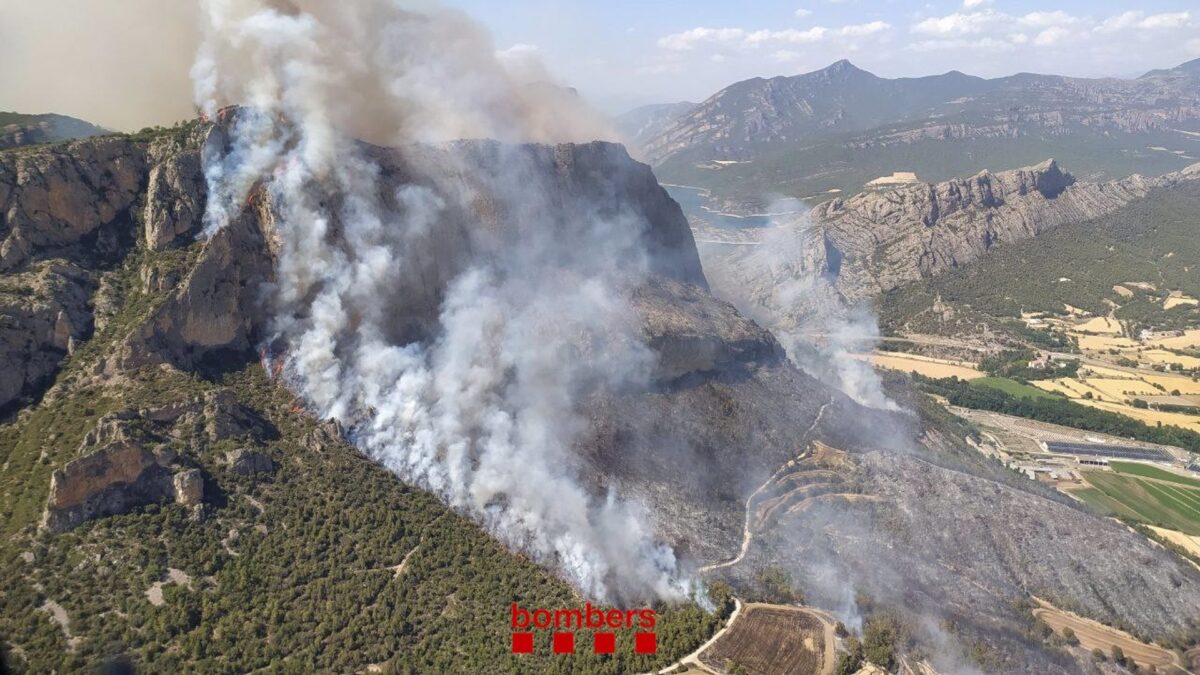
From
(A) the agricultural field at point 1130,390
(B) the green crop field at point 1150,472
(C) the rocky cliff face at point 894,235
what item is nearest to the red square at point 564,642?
(B) the green crop field at point 1150,472

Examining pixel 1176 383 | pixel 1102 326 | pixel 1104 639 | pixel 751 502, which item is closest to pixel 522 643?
pixel 751 502

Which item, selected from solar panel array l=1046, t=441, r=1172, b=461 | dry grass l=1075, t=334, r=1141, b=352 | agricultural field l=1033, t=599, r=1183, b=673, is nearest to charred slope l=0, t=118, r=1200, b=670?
agricultural field l=1033, t=599, r=1183, b=673

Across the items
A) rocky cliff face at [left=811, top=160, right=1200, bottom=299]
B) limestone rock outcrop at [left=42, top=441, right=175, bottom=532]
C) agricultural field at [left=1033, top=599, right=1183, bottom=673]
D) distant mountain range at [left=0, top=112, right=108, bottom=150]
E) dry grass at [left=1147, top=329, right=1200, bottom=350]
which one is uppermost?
distant mountain range at [left=0, top=112, right=108, bottom=150]

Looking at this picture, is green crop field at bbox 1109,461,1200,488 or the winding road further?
green crop field at bbox 1109,461,1200,488

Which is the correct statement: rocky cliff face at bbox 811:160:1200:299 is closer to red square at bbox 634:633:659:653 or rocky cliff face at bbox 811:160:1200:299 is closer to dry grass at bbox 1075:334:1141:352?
dry grass at bbox 1075:334:1141:352

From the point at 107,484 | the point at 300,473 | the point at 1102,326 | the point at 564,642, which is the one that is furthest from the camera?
the point at 1102,326

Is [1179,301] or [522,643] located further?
[1179,301]

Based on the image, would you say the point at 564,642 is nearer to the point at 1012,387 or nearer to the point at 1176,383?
the point at 1012,387

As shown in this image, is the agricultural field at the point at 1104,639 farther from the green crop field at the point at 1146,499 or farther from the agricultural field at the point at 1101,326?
the agricultural field at the point at 1101,326
